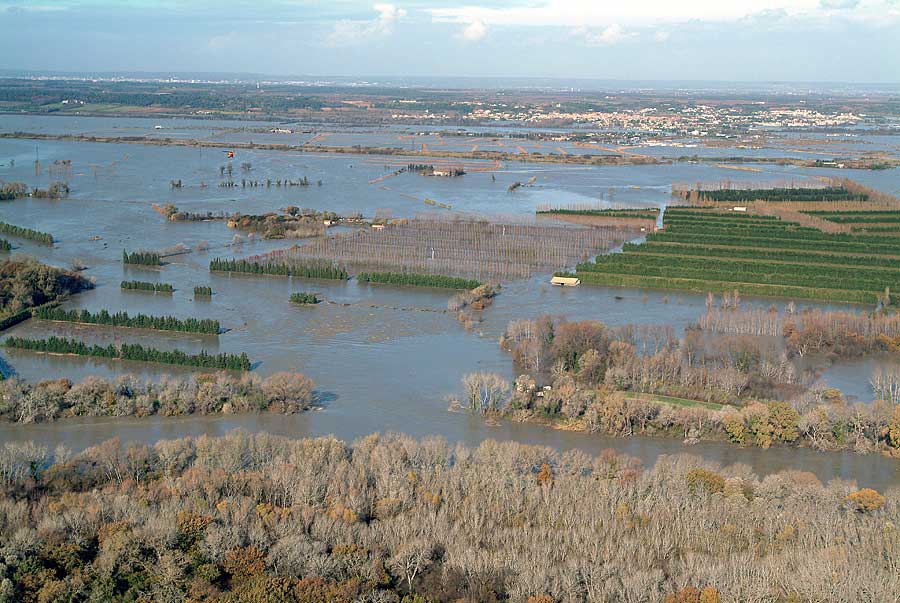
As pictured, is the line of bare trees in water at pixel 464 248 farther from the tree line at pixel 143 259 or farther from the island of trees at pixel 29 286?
the island of trees at pixel 29 286

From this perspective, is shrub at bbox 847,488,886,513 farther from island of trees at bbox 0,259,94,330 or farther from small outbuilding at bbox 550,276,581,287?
island of trees at bbox 0,259,94,330

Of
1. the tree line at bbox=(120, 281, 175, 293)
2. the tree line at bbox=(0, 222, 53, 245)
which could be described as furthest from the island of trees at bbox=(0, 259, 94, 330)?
the tree line at bbox=(0, 222, 53, 245)

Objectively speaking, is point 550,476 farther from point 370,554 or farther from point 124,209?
point 124,209

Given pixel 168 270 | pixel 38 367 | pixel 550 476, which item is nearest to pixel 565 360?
pixel 550 476

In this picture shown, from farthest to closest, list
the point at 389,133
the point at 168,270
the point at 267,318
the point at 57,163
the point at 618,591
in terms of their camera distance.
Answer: the point at 389,133 < the point at 57,163 < the point at 168,270 < the point at 267,318 < the point at 618,591

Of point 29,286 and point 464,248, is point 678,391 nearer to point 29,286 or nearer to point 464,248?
point 464,248

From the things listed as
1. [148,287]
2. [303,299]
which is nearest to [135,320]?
[148,287]
